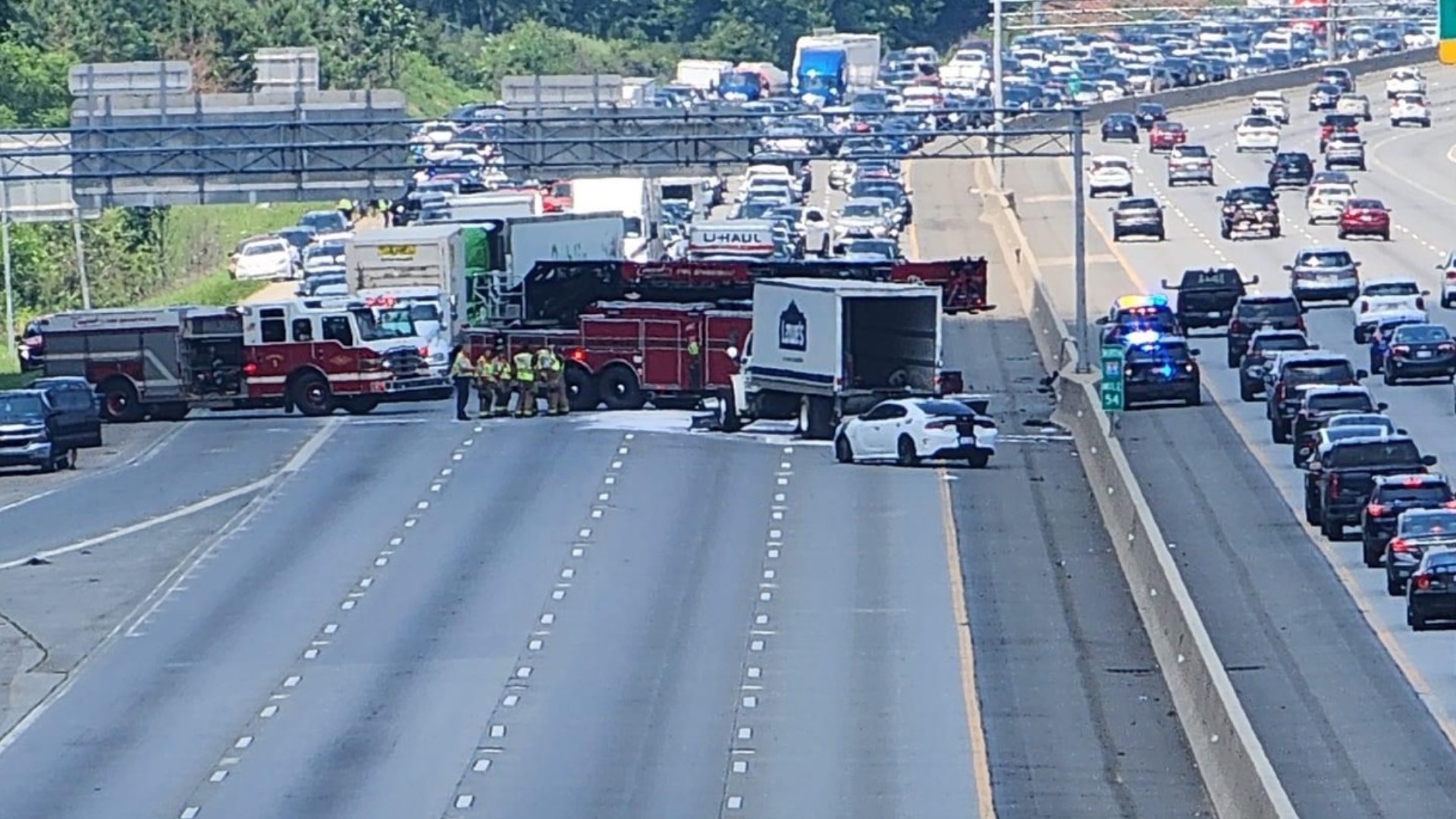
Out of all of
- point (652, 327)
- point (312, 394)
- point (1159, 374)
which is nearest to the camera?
point (1159, 374)

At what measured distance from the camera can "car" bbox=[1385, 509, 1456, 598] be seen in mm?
38938

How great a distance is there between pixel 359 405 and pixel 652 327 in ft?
22.0

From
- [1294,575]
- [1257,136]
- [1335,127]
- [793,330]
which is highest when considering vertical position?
[793,330]

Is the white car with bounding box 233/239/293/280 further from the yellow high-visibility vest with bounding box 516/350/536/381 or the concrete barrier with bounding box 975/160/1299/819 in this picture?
the yellow high-visibility vest with bounding box 516/350/536/381

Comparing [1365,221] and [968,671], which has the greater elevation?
[968,671]

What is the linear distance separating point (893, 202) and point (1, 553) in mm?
61064

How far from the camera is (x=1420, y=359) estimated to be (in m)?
61.6

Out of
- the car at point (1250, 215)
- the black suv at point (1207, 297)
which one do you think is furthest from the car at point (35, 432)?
the car at point (1250, 215)

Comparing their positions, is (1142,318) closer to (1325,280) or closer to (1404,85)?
(1325,280)

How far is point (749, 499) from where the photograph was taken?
4966 cm

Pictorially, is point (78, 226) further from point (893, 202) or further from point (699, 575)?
point (699, 575)

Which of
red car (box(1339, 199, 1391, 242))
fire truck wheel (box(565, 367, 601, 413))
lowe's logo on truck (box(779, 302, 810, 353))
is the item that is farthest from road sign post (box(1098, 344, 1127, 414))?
red car (box(1339, 199, 1391, 242))

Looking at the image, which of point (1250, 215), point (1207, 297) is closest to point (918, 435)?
point (1207, 297)

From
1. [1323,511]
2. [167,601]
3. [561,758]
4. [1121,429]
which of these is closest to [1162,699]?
[561,758]
